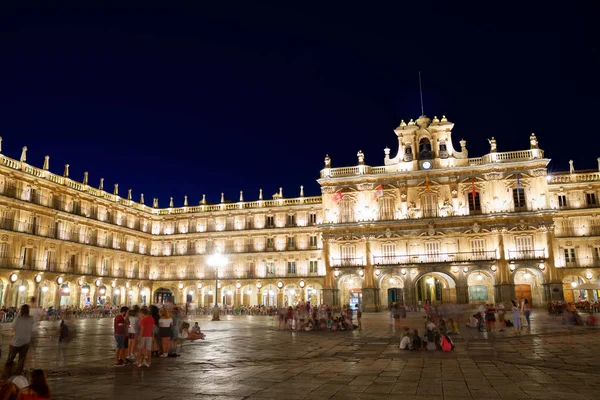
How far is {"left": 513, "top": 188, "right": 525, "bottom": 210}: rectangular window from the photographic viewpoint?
45031 mm

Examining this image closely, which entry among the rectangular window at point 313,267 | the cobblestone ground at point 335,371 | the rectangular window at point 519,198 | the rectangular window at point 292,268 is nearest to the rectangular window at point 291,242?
the rectangular window at point 292,268

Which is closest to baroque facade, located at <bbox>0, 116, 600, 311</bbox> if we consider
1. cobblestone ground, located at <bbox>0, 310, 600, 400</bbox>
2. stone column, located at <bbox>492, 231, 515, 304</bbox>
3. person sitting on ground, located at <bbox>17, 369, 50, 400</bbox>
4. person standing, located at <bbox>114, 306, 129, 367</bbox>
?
stone column, located at <bbox>492, 231, 515, 304</bbox>

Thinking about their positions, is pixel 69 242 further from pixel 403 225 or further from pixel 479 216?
pixel 479 216

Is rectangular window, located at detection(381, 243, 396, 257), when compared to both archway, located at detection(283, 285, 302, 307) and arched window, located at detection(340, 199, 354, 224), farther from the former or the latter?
archway, located at detection(283, 285, 302, 307)

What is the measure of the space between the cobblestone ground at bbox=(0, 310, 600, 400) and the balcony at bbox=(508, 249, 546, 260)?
25.0 meters

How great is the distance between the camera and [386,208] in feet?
157

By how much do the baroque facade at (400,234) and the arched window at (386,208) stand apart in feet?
0.47

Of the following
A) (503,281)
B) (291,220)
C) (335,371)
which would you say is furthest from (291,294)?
(335,371)

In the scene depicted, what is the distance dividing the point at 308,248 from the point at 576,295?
27.2m

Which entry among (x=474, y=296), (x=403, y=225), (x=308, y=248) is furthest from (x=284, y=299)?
(x=474, y=296)

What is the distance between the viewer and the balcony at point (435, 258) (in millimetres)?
44219

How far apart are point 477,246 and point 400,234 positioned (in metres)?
7.19

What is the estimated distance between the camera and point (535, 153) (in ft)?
149

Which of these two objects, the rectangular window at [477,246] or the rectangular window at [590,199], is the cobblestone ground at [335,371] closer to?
the rectangular window at [477,246]
